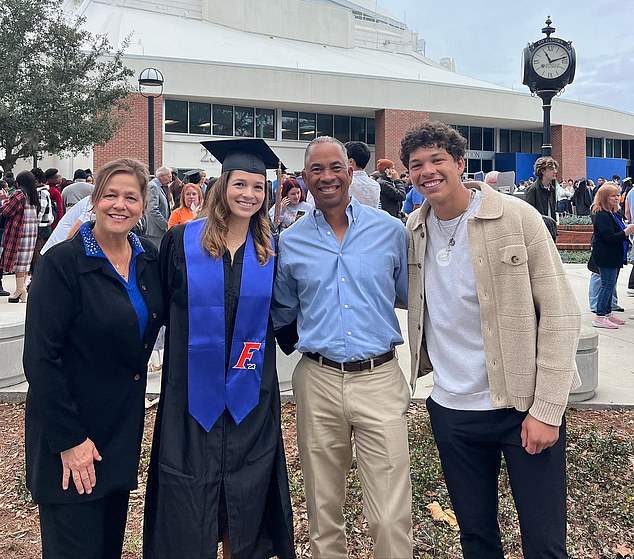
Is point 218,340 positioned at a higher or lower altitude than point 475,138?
lower

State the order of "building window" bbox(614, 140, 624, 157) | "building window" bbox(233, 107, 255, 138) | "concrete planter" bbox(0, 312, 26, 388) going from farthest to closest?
"building window" bbox(614, 140, 624, 157) < "building window" bbox(233, 107, 255, 138) < "concrete planter" bbox(0, 312, 26, 388)

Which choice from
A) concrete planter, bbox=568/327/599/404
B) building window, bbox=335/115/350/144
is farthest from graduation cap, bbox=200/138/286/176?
building window, bbox=335/115/350/144

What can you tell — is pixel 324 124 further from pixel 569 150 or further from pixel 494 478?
pixel 494 478

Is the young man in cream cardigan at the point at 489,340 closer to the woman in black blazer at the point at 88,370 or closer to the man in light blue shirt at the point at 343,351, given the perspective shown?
the man in light blue shirt at the point at 343,351

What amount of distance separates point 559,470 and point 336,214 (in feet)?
4.36

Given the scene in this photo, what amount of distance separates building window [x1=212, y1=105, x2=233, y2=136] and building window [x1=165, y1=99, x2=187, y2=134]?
1463 mm

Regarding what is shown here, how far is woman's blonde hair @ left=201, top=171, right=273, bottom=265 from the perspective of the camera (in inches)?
97.1

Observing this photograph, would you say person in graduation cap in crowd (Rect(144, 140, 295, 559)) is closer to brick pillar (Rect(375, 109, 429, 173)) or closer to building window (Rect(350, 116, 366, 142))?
brick pillar (Rect(375, 109, 429, 173))

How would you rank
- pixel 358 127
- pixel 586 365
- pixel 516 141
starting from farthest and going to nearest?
pixel 516 141 < pixel 358 127 < pixel 586 365

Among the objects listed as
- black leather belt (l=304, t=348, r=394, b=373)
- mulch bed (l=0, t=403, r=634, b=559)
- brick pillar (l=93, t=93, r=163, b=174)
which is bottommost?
mulch bed (l=0, t=403, r=634, b=559)

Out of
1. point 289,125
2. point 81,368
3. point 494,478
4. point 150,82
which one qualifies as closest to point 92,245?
point 81,368

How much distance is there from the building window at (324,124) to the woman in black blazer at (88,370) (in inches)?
1227

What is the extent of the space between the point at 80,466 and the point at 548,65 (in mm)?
7144

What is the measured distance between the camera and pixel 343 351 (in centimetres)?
254
